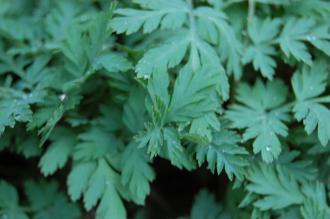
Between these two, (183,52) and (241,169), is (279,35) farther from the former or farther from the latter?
(241,169)

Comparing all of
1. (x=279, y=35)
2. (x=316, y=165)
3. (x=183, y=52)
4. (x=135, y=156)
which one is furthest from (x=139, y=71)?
(x=316, y=165)

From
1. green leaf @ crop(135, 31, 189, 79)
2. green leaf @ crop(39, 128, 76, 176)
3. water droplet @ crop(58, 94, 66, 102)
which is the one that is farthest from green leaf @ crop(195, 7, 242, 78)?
green leaf @ crop(39, 128, 76, 176)

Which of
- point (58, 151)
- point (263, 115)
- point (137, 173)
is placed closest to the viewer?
point (137, 173)

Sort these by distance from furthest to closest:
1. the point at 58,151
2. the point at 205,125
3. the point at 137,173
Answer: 1. the point at 58,151
2. the point at 137,173
3. the point at 205,125

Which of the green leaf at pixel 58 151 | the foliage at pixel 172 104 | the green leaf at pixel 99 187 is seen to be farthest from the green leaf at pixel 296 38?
the green leaf at pixel 58 151

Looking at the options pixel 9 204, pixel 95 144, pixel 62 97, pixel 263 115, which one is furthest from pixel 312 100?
pixel 9 204

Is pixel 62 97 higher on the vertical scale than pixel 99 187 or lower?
higher

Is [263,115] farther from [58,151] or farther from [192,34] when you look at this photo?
[58,151]
